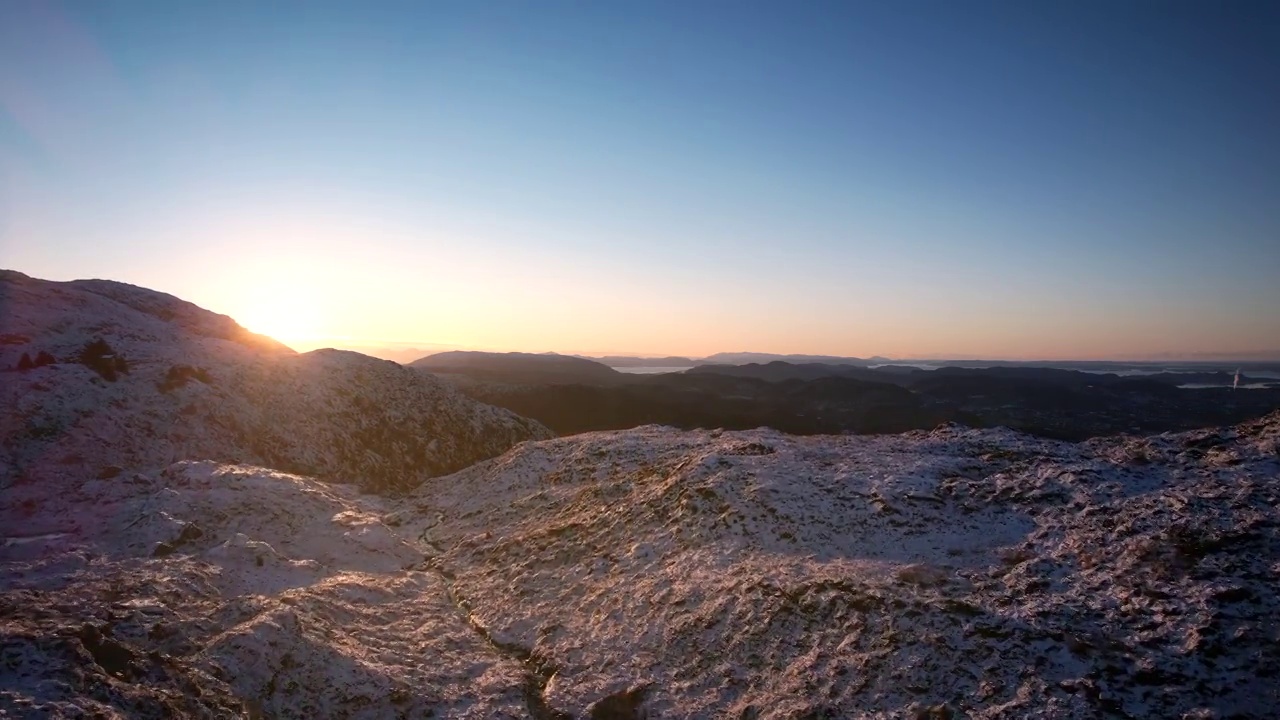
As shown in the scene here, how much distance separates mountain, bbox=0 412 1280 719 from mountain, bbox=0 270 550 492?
434 centimetres

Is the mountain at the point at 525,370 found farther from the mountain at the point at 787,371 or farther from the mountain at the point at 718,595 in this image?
the mountain at the point at 718,595

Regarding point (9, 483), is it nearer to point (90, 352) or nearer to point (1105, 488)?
point (90, 352)

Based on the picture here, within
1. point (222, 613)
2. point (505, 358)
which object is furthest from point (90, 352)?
point (505, 358)

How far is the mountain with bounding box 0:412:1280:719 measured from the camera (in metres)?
9.13

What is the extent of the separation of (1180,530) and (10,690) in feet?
55.5

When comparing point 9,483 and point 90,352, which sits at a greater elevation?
point 90,352

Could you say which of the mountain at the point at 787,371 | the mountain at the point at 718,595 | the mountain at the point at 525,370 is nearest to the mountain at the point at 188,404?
the mountain at the point at 718,595

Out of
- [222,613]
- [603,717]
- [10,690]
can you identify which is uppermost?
[10,690]

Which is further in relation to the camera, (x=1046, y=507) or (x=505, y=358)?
(x=505, y=358)

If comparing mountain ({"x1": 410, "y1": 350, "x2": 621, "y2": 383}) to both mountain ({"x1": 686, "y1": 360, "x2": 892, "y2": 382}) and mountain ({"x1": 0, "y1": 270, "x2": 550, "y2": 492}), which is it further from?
mountain ({"x1": 0, "y1": 270, "x2": 550, "y2": 492})

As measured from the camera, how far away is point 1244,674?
846 cm

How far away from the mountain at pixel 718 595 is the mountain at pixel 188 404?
434 cm

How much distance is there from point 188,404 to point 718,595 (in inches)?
992

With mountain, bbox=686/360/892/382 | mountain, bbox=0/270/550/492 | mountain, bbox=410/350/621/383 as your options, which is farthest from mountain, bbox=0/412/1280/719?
mountain, bbox=686/360/892/382
